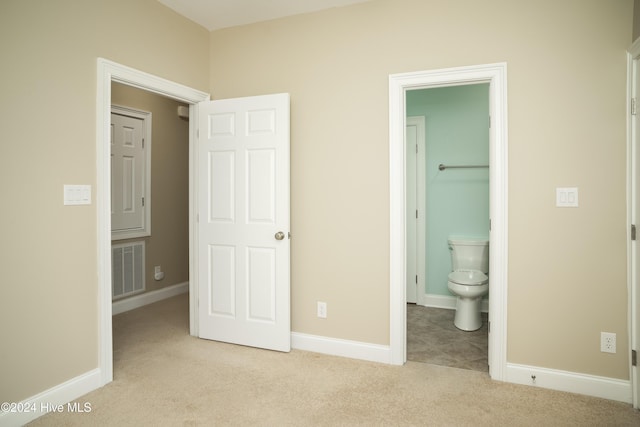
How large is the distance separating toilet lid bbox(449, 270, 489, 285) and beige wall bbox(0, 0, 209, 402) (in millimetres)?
2903

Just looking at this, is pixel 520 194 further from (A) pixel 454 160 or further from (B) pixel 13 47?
(B) pixel 13 47

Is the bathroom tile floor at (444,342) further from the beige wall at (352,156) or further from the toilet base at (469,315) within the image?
the beige wall at (352,156)

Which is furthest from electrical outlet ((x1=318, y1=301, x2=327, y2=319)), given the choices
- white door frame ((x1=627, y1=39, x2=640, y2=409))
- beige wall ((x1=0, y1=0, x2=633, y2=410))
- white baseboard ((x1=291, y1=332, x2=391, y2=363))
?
white door frame ((x1=627, y1=39, x2=640, y2=409))

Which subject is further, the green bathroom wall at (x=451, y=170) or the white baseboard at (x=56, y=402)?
the green bathroom wall at (x=451, y=170)

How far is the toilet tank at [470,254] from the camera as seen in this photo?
379cm

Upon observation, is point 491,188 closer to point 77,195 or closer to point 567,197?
point 567,197

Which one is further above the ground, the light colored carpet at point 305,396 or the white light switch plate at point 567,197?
the white light switch plate at point 567,197

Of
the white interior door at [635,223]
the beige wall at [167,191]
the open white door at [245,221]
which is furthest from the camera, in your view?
the beige wall at [167,191]

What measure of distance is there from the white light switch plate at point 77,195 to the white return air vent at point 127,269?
5.76 ft

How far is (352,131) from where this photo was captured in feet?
9.32

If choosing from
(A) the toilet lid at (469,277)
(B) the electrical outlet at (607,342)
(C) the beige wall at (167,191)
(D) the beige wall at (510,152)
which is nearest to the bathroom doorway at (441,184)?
(A) the toilet lid at (469,277)

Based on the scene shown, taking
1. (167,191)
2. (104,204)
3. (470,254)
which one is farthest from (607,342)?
(167,191)

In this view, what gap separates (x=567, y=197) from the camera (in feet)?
7.66

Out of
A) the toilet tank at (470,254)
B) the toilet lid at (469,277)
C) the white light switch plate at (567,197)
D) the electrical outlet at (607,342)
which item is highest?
the white light switch plate at (567,197)
